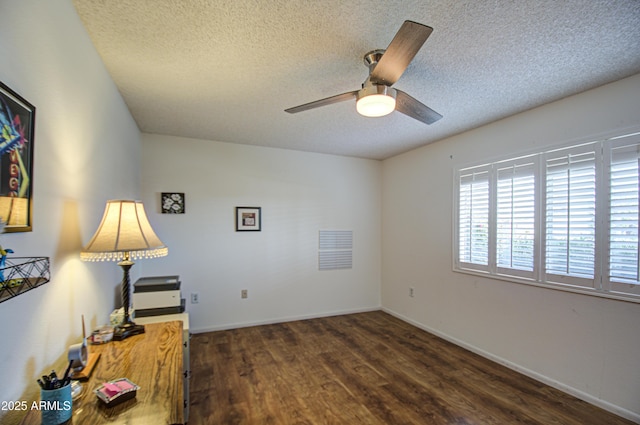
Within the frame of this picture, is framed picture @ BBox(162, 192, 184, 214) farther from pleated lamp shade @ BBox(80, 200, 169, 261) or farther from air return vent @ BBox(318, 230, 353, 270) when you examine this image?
pleated lamp shade @ BBox(80, 200, 169, 261)

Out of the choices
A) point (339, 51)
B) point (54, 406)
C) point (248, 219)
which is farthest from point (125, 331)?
point (248, 219)

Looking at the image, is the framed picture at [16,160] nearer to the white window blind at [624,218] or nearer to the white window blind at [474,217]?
the white window blind at [624,218]

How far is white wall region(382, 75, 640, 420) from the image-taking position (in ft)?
7.04

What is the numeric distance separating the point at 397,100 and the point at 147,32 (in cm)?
153

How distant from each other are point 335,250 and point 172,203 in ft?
7.70

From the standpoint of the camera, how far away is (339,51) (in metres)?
1.82

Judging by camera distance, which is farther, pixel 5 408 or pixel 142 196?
pixel 142 196

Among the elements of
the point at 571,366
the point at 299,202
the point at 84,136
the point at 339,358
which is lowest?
the point at 339,358

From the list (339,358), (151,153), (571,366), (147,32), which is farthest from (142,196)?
(571,366)

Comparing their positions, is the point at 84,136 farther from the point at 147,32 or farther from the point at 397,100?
the point at 397,100

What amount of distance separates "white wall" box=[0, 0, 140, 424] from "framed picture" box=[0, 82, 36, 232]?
0.04m

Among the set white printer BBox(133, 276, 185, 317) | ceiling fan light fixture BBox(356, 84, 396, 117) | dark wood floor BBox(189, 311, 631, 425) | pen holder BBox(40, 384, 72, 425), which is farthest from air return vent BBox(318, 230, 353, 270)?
pen holder BBox(40, 384, 72, 425)

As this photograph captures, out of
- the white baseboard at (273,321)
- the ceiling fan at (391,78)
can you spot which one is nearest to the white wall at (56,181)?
the ceiling fan at (391,78)

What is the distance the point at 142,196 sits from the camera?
346cm
